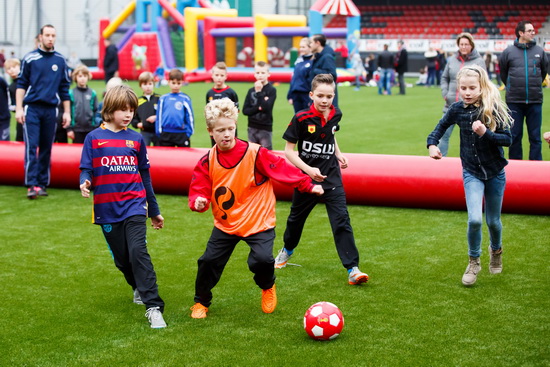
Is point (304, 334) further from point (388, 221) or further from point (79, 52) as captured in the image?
point (79, 52)

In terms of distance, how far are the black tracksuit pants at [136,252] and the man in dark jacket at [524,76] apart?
6.29 m

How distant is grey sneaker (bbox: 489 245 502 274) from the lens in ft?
18.9

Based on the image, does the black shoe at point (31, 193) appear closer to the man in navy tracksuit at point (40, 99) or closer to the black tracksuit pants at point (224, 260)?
the man in navy tracksuit at point (40, 99)

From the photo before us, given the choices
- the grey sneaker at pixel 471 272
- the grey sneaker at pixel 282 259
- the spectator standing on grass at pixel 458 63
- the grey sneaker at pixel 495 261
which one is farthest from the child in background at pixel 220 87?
the grey sneaker at pixel 471 272

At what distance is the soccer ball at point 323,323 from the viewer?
14.2ft

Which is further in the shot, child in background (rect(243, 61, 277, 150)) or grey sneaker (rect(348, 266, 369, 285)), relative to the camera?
child in background (rect(243, 61, 277, 150))

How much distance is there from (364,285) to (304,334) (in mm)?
1148

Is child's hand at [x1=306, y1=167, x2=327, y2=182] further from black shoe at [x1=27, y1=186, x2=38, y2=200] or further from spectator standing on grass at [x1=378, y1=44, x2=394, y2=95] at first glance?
spectator standing on grass at [x1=378, y1=44, x2=394, y2=95]

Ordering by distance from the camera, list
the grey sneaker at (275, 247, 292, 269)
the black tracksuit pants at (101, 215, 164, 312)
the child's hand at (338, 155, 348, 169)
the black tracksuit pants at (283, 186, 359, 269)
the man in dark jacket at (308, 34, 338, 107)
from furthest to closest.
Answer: the man in dark jacket at (308, 34, 338, 107) → the grey sneaker at (275, 247, 292, 269) → the child's hand at (338, 155, 348, 169) → the black tracksuit pants at (283, 186, 359, 269) → the black tracksuit pants at (101, 215, 164, 312)

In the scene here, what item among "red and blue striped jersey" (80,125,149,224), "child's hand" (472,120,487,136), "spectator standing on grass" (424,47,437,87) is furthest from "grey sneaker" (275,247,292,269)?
"spectator standing on grass" (424,47,437,87)

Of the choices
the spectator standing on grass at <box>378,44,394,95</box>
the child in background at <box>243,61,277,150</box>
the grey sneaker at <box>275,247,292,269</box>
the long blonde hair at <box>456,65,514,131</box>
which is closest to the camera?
the long blonde hair at <box>456,65,514,131</box>

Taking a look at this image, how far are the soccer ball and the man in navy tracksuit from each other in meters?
5.64

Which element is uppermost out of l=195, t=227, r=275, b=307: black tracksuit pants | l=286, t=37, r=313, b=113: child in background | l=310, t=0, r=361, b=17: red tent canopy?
l=310, t=0, r=361, b=17: red tent canopy

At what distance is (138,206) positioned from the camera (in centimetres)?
488
